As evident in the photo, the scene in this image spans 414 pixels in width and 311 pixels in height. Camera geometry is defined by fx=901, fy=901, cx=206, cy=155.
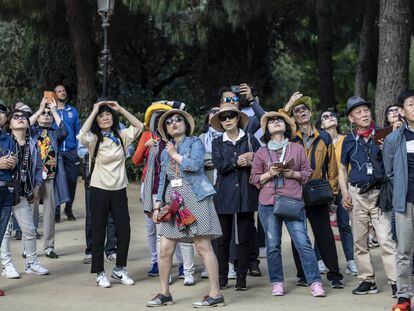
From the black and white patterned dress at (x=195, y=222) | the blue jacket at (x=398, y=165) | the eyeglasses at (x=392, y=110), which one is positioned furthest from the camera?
the eyeglasses at (x=392, y=110)

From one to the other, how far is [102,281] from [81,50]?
10.7 m

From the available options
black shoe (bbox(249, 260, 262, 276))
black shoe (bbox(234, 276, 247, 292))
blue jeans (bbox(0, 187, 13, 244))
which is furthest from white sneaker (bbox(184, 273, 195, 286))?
blue jeans (bbox(0, 187, 13, 244))

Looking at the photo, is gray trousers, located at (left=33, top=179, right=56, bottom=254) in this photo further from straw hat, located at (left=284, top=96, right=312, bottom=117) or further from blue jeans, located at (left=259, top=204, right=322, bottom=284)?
straw hat, located at (left=284, top=96, right=312, bottom=117)

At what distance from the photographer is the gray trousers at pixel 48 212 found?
34.9 ft

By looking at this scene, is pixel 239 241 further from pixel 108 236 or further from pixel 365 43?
pixel 365 43

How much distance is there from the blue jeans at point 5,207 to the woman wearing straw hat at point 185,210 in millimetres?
1630

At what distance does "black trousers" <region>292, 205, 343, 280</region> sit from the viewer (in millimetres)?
9055

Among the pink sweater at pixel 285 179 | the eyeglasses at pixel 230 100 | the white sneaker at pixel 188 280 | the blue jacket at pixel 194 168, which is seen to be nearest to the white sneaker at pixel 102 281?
the white sneaker at pixel 188 280

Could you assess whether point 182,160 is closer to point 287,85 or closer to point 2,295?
point 2,295

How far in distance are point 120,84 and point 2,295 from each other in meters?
14.6

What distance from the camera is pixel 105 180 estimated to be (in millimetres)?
9219

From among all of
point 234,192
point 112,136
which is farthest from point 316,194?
point 112,136

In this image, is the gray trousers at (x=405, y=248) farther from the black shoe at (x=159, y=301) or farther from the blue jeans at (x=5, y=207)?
the blue jeans at (x=5, y=207)

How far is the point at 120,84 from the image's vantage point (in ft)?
75.6
